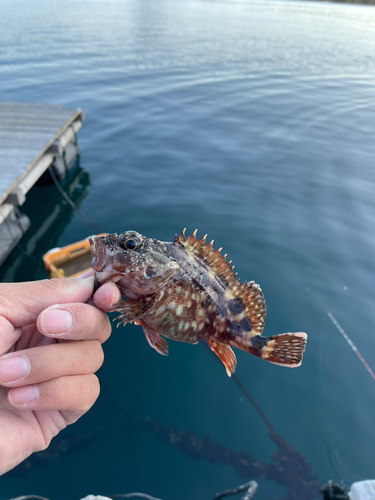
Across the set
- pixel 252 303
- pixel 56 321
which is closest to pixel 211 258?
pixel 252 303

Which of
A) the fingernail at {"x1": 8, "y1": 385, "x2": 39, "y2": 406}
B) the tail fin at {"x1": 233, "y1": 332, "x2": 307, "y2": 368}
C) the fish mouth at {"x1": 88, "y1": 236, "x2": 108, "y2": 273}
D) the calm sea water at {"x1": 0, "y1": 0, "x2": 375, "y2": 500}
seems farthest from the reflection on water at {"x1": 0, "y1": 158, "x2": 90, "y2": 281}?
the tail fin at {"x1": 233, "y1": 332, "x2": 307, "y2": 368}

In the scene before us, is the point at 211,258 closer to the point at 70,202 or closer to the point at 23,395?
the point at 23,395

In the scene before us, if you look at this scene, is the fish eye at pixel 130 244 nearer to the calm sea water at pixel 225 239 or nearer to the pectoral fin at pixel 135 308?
the pectoral fin at pixel 135 308

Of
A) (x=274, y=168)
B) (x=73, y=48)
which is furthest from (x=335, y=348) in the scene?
(x=73, y=48)

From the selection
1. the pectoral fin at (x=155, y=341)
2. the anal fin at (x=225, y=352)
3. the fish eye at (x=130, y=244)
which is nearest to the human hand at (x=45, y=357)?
the fish eye at (x=130, y=244)

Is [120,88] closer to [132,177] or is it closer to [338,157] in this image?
[132,177]
